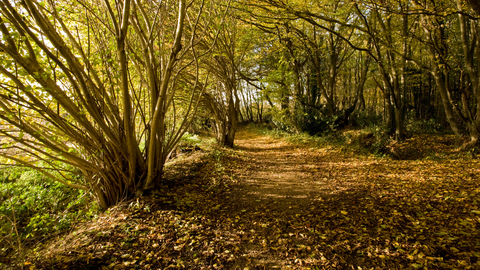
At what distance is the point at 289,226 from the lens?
10.2 feet

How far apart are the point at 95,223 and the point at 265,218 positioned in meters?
2.55

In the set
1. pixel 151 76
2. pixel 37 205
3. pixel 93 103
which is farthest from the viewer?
pixel 37 205

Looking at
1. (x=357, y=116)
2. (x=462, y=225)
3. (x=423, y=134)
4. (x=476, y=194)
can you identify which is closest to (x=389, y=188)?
(x=476, y=194)

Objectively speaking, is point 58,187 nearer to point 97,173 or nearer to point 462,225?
point 97,173

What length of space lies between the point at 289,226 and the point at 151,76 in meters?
3.25

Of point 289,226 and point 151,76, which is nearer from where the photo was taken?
point 289,226

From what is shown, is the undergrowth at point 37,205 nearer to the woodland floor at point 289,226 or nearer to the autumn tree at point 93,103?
the autumn tree at point 93,103

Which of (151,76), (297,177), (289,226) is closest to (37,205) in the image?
(151,76)

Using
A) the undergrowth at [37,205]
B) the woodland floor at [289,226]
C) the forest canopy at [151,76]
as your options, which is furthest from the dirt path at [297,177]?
the undergrowth at [37,205]

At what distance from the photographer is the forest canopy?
277 cm

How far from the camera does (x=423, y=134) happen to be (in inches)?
384

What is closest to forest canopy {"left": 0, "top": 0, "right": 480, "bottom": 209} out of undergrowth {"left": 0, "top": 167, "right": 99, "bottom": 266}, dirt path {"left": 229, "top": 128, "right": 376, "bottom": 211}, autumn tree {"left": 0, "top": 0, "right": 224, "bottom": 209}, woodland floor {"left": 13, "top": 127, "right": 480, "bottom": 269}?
autumn tree {"left": 0, "top": 0, "right": 224, "bottom": 209}

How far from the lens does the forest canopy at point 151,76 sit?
2.77 m

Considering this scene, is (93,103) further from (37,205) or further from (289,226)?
(37,205)
